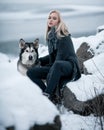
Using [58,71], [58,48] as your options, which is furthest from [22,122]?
[58,48]

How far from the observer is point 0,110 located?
343cm

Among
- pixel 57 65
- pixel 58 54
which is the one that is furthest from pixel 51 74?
pixel 58 54

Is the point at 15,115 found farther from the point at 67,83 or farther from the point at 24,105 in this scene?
the point at 67,83

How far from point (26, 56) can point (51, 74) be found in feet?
3.29

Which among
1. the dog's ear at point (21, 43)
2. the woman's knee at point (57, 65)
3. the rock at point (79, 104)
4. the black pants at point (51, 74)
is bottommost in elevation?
the rock at point (79, 104)

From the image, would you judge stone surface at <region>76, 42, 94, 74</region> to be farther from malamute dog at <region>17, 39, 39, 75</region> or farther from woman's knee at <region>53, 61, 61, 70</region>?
woman's knee at <region>53, 61, 61, 70</region>

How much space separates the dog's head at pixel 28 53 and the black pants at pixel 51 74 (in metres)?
0.63

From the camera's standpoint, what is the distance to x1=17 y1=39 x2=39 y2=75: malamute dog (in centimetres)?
564

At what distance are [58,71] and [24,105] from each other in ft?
4.18

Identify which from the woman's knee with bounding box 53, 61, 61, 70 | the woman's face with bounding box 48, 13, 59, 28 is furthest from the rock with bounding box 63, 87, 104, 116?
the woman's face with bounding box 48, 13, 59, 28

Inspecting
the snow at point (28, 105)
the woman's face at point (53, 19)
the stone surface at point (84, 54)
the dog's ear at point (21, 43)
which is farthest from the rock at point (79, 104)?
the stone surface at point (84, 54)

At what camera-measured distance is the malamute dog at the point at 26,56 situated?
564cm

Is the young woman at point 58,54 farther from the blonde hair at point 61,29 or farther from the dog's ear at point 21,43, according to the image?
the dog's ear at point 21,43

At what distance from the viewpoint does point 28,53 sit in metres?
5.66
